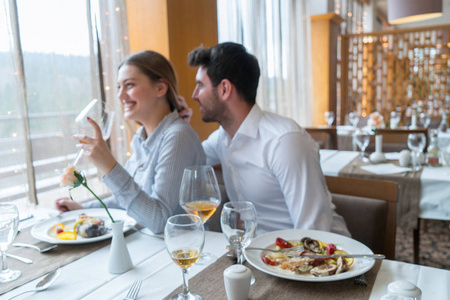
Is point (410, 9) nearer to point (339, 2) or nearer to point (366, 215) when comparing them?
point (339, 2)

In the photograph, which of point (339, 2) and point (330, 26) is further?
point (339, 2)

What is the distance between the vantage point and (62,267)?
3.45 ft

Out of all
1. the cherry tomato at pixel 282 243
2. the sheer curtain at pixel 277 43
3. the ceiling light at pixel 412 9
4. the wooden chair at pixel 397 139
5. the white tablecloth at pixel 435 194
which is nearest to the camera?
the cherry tomato at pixel 282 243

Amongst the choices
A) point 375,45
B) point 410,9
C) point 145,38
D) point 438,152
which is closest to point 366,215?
point 438,152

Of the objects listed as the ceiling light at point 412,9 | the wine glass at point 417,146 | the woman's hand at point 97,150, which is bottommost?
the wine glass at point 417,146

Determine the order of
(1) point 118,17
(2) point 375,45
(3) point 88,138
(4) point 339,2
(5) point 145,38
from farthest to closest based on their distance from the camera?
1. (4) point 339,2
2. (2) point 375,45
3. (5) point 145,38
4. (1) point 118,17
5. (3) point 88,138

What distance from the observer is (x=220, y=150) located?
175 cm

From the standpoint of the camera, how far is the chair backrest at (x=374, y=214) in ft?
5.00

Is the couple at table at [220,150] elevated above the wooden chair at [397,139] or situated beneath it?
elevated above

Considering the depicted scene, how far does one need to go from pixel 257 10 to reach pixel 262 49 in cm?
45

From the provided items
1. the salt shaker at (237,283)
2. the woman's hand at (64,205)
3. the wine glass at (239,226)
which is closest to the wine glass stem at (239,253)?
the wine glass at (239,226)

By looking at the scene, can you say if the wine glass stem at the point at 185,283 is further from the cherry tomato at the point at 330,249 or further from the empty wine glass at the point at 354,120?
the empty wine glass at the point at 354,120

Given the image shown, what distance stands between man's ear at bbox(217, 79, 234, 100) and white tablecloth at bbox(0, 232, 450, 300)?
0.74 m

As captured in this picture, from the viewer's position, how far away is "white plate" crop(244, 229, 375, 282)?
2.86 ft
